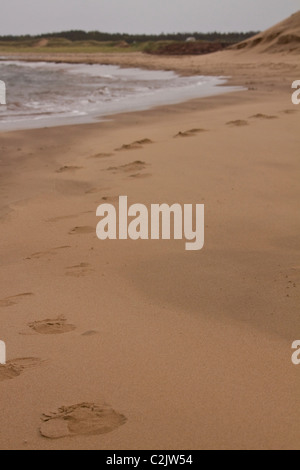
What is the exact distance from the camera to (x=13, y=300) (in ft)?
8.16

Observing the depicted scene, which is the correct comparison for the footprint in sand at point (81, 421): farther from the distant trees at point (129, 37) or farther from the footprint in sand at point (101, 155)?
the distant trees at point (129, 37)

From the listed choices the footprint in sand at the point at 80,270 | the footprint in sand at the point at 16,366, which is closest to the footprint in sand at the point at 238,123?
the footprint in sand at the point at 80,270

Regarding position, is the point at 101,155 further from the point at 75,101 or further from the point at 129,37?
the point at 129,37

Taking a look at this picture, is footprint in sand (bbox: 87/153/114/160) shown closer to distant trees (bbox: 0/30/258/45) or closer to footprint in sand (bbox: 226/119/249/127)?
footprint in sand (bbox: 226/119/249/127)

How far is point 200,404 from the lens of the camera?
1683mm

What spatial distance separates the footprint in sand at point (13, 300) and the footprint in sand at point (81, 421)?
0.83 metres

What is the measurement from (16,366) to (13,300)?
0.58 meters

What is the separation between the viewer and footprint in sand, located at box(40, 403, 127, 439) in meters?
1.60

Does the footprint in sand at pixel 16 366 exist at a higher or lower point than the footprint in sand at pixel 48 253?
lower

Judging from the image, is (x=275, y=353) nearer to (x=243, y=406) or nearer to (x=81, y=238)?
(x=243, y=406)

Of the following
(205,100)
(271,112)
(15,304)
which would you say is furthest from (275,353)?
(205,100)

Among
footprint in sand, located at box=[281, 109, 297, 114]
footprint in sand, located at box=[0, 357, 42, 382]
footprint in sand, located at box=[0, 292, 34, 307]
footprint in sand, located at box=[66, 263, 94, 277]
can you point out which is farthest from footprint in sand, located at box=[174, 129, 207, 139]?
footprint in sand, located at box=[0, 357, 42, 382]

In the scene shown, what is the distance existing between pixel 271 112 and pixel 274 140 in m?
2.01

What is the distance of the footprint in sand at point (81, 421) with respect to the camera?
160 centimetres
